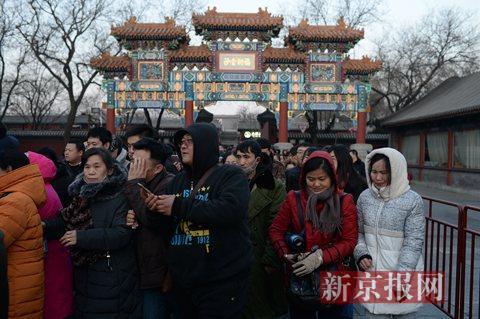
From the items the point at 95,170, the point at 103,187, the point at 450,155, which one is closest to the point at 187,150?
the point at 103,187

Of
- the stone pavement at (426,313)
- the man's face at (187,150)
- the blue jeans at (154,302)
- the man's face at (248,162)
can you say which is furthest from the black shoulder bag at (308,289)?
the stone pavement at (426,313)

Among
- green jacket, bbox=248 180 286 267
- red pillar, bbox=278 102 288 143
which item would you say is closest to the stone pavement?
green jacket, bbox=248 180 286 267

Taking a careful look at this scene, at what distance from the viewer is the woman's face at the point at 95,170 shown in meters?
3.13

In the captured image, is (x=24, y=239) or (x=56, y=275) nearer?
(x=24, y=239)

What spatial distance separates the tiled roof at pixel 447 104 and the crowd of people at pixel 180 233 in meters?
14.2

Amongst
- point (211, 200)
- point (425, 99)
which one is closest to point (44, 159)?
point (211, 200)

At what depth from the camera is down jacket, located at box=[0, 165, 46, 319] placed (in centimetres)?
257

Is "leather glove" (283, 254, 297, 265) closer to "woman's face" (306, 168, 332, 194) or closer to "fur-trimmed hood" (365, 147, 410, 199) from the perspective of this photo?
"woman's face" (306, 168, 332, 194)

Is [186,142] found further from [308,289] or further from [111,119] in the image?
[111,119]

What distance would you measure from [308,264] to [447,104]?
18.8m

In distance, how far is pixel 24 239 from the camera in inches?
104

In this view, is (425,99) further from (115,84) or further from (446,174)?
(115,84)

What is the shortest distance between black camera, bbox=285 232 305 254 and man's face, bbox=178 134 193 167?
0.84 meters

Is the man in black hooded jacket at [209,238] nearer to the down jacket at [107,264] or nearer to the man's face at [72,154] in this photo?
the down jacket at [107,264]
